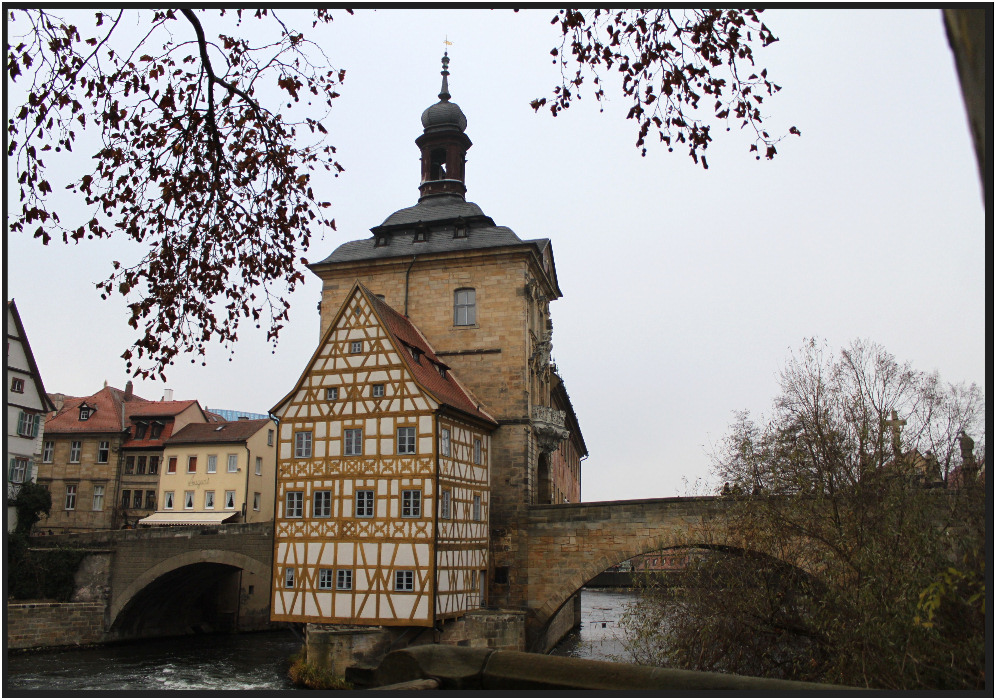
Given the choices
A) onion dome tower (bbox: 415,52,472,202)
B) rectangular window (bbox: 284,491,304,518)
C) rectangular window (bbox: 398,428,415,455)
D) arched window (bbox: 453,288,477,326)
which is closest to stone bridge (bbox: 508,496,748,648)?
rectangular window (bbox: 398,428,415,455)

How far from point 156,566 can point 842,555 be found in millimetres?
23627

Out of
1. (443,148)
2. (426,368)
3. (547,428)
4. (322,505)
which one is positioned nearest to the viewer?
Result: (322,505)

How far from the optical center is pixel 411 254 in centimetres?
2753

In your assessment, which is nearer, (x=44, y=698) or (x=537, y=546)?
(x=44, y=698)

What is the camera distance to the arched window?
1046 inches

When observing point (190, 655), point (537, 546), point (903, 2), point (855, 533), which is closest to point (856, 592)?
point (855, 533)

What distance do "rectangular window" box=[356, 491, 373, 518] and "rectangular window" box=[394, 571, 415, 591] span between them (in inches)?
67.9

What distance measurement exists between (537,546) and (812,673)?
13.5 meters

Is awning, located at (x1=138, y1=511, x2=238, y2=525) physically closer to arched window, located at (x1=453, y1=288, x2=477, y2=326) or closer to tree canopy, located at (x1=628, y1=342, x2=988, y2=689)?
arched window, located at (x1=453, y1=288, x2=477, y2=326)

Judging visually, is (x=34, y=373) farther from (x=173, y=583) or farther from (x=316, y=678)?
(x=316, y=678)

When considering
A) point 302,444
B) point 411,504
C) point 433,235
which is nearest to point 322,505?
point 302,444

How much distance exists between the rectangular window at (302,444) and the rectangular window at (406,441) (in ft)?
8.84

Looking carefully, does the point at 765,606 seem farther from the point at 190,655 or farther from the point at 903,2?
the point at 190,655

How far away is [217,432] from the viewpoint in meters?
37.8
